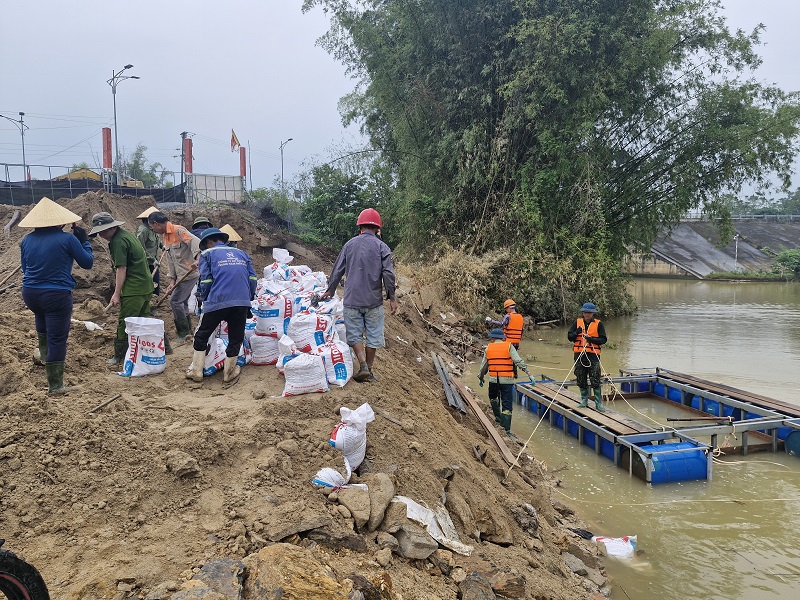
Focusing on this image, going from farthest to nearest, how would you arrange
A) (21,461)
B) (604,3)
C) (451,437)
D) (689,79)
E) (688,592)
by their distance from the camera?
(689,79) → (604,3) → (451,437) → (688,592) → (21,461)

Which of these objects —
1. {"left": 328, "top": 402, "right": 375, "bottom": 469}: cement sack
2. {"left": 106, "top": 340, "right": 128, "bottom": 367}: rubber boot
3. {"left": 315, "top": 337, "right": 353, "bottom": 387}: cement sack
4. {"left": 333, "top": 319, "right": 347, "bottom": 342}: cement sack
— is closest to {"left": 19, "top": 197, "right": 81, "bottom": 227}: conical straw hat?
{"left": 106, "top": 340, "right": 128, "bottom": 367}: rubber boot

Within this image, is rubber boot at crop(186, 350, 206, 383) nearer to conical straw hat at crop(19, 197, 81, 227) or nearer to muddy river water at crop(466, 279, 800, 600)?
conical straw hat at crop(19, 197, 81, 227)

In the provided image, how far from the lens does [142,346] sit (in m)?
5.42

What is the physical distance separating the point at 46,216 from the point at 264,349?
2.20 m

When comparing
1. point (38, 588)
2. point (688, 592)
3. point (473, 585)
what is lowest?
point (688, 592)

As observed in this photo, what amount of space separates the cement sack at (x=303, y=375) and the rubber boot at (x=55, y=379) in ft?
6.11

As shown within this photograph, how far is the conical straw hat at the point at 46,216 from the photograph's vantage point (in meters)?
4.83

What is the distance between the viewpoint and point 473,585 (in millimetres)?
3174

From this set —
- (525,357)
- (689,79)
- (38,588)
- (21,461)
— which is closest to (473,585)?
(38,588)

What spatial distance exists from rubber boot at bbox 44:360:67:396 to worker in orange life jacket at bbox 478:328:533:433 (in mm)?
4755

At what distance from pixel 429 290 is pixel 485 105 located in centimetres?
679

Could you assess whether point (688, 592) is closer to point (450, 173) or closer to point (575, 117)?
point (575, 117)

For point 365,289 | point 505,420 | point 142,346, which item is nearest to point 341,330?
point 365,289

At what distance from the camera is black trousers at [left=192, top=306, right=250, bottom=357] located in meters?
5.25
